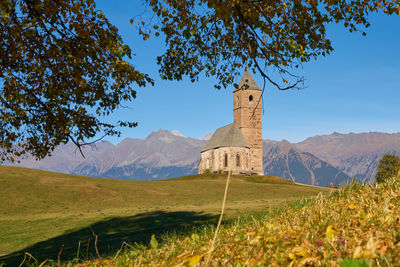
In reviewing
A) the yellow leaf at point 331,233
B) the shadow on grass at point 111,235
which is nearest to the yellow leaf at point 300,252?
the yellow leaf at point 331,233

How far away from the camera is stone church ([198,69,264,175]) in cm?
8006

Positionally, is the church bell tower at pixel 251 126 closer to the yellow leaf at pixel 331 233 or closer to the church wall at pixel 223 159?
the church wall at pixel 223 159

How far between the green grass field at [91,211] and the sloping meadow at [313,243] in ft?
4.46

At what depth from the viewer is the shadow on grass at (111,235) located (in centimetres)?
1175

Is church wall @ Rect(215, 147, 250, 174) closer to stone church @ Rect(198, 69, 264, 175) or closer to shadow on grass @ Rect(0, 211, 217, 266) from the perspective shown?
stone church @ Rect(198, 69, 264, 175)

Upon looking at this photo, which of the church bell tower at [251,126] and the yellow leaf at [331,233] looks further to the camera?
the church bell tower at [251,126]

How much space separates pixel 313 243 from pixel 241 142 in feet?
253

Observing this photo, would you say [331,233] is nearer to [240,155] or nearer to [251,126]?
[240,155]

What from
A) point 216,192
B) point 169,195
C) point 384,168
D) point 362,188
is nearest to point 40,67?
point 362,188

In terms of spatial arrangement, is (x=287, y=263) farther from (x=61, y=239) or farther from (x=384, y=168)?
(x=384, y=168)

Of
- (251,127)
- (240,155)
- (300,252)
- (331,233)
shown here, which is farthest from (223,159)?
(300,252)

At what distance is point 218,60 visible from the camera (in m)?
12.9

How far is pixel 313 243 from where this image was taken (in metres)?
4.42

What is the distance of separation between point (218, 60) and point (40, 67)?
6241mm
